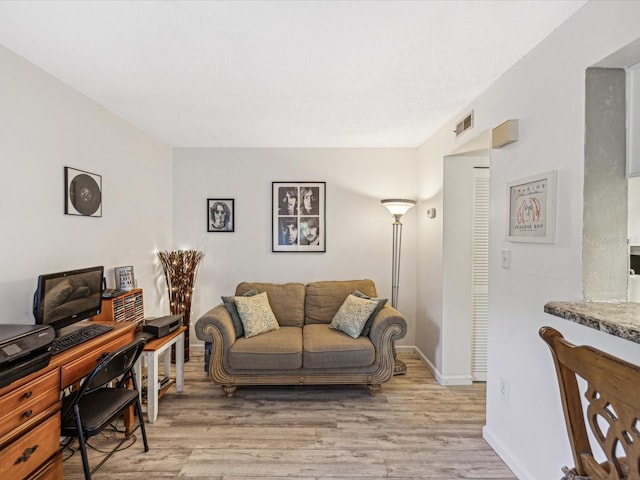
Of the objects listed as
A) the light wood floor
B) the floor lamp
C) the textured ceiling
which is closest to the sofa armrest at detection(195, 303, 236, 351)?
the light wood floor

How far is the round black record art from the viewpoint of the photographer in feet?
8.03

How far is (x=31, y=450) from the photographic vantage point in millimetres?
1578

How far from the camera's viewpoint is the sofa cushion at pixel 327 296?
367 cm

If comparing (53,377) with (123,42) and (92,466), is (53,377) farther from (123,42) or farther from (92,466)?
(123,42)

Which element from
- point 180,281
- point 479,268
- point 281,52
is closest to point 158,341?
point 180,281

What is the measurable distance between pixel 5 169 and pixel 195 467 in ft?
7.12

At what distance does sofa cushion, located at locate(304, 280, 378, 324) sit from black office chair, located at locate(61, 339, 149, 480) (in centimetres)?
191

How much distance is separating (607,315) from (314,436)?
2.03 metres

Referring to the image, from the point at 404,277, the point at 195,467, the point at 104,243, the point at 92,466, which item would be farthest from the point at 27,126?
the point at 404,277

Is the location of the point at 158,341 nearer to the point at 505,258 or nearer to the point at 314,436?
the point at 314,436

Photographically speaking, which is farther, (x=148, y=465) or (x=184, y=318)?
(x=184, y=318)

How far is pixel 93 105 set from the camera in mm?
2688

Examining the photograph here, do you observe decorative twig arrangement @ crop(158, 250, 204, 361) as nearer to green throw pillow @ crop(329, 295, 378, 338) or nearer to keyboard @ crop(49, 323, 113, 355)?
keyboard @ crop(49, 323, 113, 355)

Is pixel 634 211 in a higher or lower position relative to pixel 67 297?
higher
